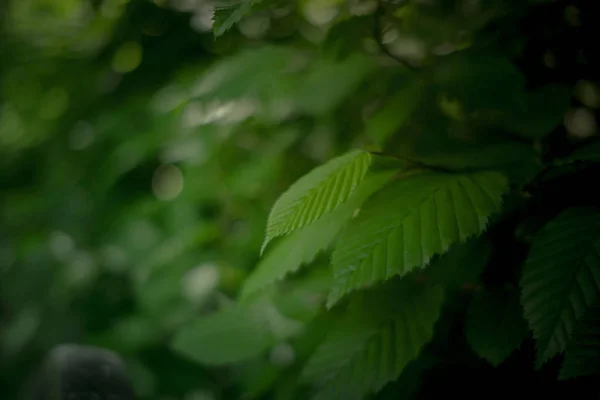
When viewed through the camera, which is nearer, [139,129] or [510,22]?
[510,22]

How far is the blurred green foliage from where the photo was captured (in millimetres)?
520

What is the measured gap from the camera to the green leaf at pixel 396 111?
0.77 metres

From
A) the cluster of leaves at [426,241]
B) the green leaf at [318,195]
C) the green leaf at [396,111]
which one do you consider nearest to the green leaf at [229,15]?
the cluster of leaves at [426,241]

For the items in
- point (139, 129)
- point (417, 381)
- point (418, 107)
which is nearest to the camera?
point (417, 381)

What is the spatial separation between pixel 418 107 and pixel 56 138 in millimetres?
1195

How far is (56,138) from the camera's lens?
1500mm

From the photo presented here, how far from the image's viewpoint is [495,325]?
61cm

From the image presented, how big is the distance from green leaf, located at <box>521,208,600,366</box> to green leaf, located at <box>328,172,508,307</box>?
0.08m

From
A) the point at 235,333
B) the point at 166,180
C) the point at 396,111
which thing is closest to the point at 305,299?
the point at 235,333

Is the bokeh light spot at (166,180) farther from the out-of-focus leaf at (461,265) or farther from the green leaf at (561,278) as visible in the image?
the green leaf at (561,278)

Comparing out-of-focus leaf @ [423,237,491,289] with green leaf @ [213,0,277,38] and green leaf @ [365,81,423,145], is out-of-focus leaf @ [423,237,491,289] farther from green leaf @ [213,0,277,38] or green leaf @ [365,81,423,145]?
green leaf @ [213,0,277,38]

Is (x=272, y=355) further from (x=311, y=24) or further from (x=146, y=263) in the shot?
(x=311, y=24)

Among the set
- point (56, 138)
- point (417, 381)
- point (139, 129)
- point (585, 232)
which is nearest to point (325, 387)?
point (417, 381)

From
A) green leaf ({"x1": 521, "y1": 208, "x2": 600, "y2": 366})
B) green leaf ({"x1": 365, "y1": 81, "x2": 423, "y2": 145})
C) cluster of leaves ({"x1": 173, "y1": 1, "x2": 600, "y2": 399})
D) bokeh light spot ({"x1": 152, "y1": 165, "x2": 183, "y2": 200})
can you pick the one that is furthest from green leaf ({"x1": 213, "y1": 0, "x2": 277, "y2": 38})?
Result: bokeh light spot ({"x1": 152, "y1": 165, "x2": 183, "y2": 200})
